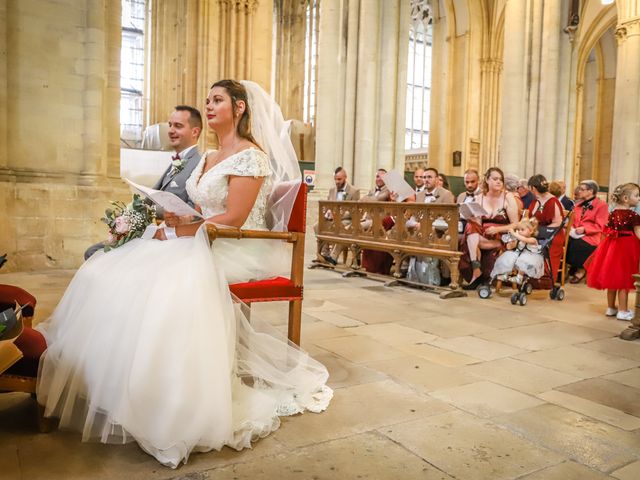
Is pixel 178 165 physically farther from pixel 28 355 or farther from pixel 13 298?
pixel 28 355

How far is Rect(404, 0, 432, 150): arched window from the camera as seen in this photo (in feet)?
75.3

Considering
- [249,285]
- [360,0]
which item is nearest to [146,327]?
[249,285]

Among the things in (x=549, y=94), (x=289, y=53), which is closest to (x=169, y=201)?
(x=549, y=94)

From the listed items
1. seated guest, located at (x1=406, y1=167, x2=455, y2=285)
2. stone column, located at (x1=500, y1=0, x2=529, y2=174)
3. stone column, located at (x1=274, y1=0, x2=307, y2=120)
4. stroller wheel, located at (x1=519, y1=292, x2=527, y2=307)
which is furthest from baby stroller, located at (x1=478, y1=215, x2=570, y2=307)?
stone column, located at (x1=274, y1=0, x2=307, y2=120)

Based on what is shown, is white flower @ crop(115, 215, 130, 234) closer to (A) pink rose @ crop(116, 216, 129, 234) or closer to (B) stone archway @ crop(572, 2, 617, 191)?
(A) pink rose @ crop(116, 216, 129, 234)

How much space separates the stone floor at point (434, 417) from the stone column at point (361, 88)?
7429 mm

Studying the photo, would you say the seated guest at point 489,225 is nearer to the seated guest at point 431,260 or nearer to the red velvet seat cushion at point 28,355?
the seated guest at point 431,260

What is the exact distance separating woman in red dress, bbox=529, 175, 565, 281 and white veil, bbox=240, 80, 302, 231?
4646 millimetres

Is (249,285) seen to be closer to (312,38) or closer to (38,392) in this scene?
(38,392)

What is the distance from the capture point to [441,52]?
20.8 m

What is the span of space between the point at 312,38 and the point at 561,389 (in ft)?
70.4

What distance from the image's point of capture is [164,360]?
2170 millimetres

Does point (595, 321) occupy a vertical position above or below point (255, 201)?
below

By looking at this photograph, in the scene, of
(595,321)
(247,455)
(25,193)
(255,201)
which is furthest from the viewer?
(25,193)
